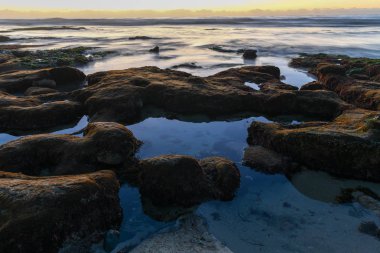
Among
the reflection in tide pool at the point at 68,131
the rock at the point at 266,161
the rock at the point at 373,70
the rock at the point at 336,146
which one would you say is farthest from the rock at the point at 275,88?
the reflection in tide pool at the point at 68,131

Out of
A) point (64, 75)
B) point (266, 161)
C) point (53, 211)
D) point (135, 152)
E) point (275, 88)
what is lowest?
point (135, 152)

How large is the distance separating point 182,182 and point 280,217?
4077 millimetres

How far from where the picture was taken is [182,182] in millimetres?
14789

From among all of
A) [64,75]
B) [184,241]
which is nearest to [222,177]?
[184,241]

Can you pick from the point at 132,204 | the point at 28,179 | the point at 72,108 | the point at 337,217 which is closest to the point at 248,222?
the point at 337,217

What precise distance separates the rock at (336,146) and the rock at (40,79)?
24.6 m

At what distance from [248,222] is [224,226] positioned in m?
0.97

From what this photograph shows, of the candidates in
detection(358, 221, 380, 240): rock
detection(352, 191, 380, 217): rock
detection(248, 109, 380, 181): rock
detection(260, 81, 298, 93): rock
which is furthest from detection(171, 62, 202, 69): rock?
detection(358, 221, 380, 240): rock

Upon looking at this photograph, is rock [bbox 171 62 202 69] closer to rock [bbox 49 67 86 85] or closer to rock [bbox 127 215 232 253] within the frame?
rock [bbox 49 67 86 85]

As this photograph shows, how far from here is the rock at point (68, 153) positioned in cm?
1655

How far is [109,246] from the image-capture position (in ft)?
39.4

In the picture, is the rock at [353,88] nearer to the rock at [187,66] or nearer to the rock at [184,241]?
the rock at [187,66]

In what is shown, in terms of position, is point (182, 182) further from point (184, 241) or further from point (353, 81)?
point (353, 81)

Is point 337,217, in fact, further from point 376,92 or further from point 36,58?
point 36,58
